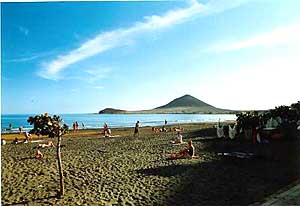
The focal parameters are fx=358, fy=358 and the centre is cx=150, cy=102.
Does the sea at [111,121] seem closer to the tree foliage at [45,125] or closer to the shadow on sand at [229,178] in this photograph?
the shadow on sand at [229,178]

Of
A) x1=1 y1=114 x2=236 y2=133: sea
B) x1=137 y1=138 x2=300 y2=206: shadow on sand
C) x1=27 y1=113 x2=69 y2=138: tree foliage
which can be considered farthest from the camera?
x1=1 y1=114 x2=236 y2=133: sea

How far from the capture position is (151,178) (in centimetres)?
888

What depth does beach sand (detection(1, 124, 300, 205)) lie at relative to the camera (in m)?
7.23

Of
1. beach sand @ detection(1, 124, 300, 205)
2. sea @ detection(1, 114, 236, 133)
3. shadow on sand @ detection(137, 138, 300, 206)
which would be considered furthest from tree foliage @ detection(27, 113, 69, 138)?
sea @ detection(1, 114, 236, 133)

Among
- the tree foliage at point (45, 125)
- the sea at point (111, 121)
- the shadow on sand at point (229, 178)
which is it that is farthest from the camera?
the sea at point (111, 121)

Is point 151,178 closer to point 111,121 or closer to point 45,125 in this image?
point 45,125

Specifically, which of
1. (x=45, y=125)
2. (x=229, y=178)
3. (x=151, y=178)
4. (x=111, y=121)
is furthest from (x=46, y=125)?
(x=111, y=121)

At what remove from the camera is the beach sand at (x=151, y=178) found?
723 centimetres

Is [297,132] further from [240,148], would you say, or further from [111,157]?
[111,157]

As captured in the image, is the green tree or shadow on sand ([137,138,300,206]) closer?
the green tree

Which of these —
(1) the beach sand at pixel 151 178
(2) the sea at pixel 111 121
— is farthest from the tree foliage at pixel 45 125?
(2) the sea at pixel 111 121

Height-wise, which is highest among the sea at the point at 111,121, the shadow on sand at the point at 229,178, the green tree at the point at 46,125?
the green tree at the point at 46,125

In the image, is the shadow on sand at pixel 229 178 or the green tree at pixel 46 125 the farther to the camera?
the shadow on sand at pixel 229 178

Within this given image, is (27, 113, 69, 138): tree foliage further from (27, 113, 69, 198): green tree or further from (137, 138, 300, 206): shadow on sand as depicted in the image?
(137, 138, 300, 206): shadow on sand
